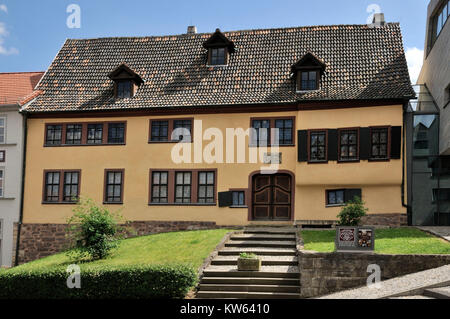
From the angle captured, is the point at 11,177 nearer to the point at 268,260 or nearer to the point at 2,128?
the point at 2,128

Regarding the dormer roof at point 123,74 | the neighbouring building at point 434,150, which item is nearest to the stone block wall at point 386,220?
the neighbouring building at point 434,150

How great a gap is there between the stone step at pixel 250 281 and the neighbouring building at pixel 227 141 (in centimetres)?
839

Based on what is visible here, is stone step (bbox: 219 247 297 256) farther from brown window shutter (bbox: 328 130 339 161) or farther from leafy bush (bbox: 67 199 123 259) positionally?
brown window shutter (bbox: 328 130 339 161)

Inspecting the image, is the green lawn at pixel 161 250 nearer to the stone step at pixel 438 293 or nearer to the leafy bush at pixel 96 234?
the leafy bush at pixel 96 234

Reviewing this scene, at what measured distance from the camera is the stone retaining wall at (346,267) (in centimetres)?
1750

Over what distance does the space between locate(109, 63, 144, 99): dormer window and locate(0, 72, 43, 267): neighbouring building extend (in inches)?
177

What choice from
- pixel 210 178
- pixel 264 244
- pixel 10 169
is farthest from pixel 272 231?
pixel 10 169

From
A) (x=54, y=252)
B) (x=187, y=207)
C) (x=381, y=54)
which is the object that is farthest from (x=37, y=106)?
(x=381, y=54)

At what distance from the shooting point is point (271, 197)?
27953 millimetres

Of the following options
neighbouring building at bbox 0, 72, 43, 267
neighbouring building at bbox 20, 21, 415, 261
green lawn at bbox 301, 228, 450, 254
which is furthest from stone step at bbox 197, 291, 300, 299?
neighbouring building at bbox 0, 72, 43, 267

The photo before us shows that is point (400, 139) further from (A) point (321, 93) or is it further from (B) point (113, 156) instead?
(B) point (113, 156)

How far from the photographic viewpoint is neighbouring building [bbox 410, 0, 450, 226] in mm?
25953

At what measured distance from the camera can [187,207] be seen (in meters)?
28.1

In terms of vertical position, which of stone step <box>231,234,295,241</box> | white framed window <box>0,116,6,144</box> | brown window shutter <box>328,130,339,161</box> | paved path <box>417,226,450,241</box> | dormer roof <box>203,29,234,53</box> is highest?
dormer roof <box>203,29,234,53</box>
